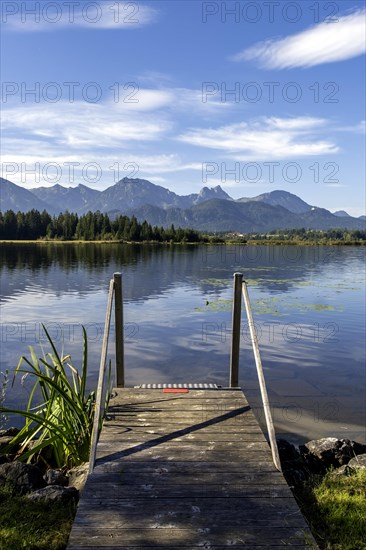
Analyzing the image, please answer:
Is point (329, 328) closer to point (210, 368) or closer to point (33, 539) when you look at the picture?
point (210, 368)

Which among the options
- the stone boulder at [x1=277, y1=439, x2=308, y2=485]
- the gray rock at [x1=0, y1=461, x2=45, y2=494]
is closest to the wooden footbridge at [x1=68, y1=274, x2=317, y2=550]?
the stone boulder at [x1=277, y1=439, x2=308, y2=485]

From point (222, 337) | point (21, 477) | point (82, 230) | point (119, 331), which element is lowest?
point (222, 337)

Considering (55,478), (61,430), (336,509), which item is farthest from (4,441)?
(336,509)

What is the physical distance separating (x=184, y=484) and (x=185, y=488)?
118mm

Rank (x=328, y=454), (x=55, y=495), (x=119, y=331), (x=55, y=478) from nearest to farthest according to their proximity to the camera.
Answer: (x=55, y=495), (x=55, y=478), (x=328, y=454), (x=119, y=331)

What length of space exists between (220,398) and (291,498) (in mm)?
4250

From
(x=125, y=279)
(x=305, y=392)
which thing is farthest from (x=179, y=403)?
(x=125, y=279)

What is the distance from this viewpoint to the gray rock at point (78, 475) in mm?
7652

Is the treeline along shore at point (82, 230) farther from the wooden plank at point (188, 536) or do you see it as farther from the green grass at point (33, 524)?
the wooden plank at point (188, 536)

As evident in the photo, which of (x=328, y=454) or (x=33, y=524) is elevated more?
(x=33, y=524)

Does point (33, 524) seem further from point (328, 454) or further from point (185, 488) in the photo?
point (328, 454)

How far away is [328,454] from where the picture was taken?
31.6 ft

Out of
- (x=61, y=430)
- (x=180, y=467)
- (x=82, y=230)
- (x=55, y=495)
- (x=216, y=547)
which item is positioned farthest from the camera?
(x=82, y=230)

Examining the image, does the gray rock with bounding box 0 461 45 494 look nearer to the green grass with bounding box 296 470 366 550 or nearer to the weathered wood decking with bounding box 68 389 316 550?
the weathered wood decking with bounding box 68 389 316 550
